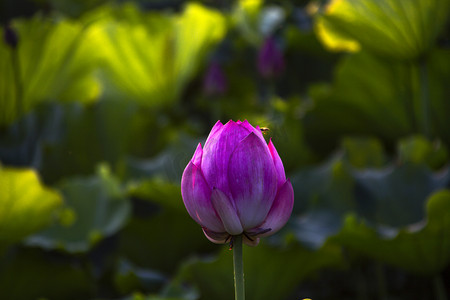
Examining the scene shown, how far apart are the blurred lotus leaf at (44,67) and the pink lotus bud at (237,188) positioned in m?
1.22

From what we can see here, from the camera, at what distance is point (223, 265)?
106 centimetres

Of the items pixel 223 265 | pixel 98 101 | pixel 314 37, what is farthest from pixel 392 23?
pixel 98 101

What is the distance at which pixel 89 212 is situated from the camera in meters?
1.38

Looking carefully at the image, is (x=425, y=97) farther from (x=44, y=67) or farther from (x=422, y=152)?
(x=44, y=67)

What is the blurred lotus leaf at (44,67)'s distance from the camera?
63.4 inches

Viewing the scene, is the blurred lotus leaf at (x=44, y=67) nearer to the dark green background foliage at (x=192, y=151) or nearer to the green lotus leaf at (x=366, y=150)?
the dark green background foliage at (x=192, y=151)

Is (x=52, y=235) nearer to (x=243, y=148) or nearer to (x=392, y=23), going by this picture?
(x=392, y=23)

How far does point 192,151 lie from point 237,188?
104cm

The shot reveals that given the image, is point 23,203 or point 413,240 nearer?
point 413,240

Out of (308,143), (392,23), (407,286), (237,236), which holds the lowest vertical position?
(407,286)

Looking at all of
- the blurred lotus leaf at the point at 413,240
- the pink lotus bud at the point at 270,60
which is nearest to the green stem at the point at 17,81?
the pink lotus bud at the point at 270,60

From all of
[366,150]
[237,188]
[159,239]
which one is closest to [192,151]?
[159,239]

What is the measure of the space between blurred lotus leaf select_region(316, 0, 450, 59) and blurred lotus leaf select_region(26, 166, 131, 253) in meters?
0.65

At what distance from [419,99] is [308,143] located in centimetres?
33
